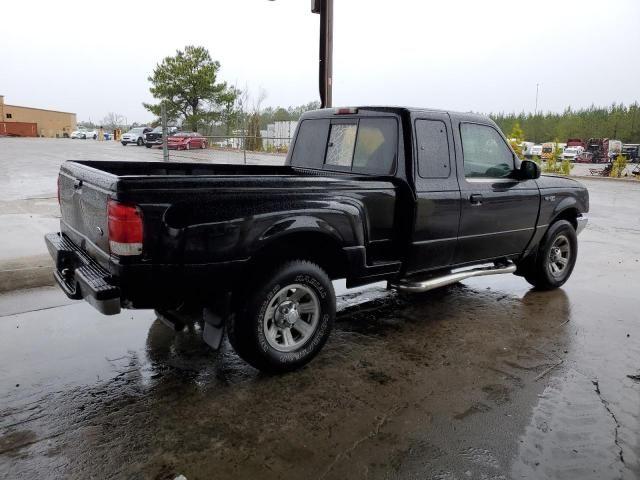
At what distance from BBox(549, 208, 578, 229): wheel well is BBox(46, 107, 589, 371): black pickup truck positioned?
0.46 metres

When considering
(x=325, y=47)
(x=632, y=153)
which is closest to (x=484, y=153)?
(x=325, y=47)

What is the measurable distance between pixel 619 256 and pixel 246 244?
707 centimetres

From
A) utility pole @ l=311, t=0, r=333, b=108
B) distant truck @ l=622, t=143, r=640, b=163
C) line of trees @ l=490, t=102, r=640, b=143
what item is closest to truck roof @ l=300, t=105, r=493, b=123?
utility pole @ l=311, t=0, r=333, b=108

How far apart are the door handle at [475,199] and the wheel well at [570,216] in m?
1.68

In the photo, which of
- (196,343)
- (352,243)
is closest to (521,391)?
(352,243)

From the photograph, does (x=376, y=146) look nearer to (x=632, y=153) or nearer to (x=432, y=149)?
(x=432, y=149)

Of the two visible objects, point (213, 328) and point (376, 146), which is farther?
point (376, 146)

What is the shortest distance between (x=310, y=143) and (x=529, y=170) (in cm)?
225

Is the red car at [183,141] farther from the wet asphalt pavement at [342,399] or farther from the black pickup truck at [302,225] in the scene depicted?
the black pickup truck at [302,225]

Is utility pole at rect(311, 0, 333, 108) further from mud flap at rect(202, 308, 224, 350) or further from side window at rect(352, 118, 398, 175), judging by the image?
mud flap at rect(202, 308, 224, 350)

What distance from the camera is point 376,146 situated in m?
4.41

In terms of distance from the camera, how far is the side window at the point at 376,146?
427 centimetres

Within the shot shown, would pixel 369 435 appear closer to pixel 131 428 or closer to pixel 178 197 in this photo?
pixel 131 428

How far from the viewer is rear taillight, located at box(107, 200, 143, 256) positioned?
2.86 meters
